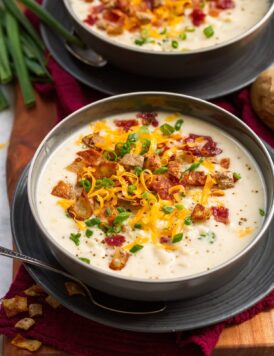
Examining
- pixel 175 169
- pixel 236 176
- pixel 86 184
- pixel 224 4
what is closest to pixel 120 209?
pixel 86 184

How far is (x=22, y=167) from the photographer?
360 cm

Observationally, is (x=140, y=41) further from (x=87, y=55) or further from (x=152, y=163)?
(x=152, y=163)

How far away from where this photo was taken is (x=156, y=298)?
266 cm

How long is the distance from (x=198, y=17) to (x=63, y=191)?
143 centimetres

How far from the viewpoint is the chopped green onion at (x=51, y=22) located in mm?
3988

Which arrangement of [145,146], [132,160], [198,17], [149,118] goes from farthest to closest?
[198,17], [149,118], [145,146], [132,160]

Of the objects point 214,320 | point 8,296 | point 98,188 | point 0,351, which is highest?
point 98,188

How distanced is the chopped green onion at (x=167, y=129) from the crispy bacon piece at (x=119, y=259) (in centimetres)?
73

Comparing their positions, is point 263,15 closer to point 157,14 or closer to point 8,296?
point 157,14

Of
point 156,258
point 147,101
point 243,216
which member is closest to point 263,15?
point 147,101

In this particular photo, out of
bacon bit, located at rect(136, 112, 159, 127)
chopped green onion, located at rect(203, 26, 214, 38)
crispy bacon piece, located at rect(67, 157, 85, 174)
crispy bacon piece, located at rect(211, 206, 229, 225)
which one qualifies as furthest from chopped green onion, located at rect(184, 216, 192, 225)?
chopped green onion, located at rect(203, 26, 214, 38)

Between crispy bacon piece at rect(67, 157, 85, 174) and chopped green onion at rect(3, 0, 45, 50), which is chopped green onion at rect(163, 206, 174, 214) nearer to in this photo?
crispy bacon piece at rect(67, 157, 85, 174)

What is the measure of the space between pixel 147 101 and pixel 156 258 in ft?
2.96

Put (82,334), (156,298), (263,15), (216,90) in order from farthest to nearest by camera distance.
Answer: (263,15) → (216,90) → (82,334) → (156,298)
